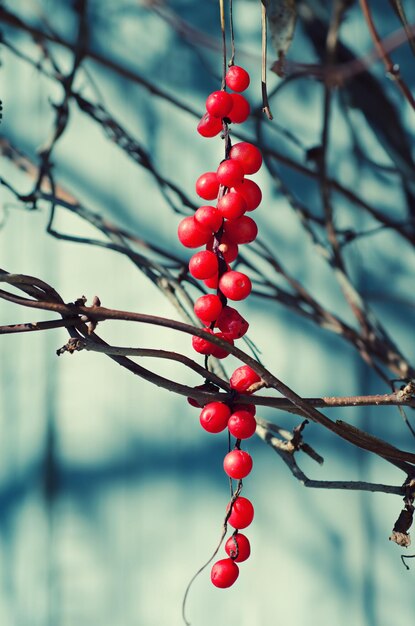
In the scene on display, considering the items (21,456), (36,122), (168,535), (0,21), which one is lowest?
(168,535)

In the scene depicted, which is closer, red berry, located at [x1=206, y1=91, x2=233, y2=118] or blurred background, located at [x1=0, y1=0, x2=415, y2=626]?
red berry, located at [x1=206, y1=91, x2=233, y2=118]

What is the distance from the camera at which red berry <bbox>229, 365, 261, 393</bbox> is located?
428 mm

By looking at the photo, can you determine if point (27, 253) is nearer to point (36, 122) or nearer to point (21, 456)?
point (36, 122)

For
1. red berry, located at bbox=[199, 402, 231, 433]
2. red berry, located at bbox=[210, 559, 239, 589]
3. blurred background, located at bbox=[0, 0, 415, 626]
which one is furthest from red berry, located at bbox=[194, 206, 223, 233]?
blurred background, located at bbox=[0, 0, 415, 626]

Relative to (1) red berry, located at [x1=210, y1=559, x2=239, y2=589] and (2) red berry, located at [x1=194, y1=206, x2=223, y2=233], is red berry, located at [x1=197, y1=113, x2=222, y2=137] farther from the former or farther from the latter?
(1) red berry, located at [x1=210, y1=559, x2=239, y2=589]

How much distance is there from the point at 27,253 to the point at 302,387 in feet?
1.55

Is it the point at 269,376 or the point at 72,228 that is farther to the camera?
the point at 72,228

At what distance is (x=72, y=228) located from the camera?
100 centimetres

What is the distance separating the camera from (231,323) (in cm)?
42

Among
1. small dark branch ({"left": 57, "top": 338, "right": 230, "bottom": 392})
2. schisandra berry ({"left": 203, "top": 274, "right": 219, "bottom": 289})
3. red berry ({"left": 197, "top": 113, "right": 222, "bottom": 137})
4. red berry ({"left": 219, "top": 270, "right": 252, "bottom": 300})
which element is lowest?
small dark branch ({"left": 57, "top": 338, "right": 230, "bottom": 392})

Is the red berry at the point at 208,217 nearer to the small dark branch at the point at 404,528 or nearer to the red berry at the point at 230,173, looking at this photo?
the red berry at the point at 230,173

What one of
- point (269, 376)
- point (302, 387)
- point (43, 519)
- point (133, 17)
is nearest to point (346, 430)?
point (269, 376)

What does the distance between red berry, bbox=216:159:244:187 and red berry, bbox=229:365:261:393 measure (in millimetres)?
119

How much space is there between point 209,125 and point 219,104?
2cm
